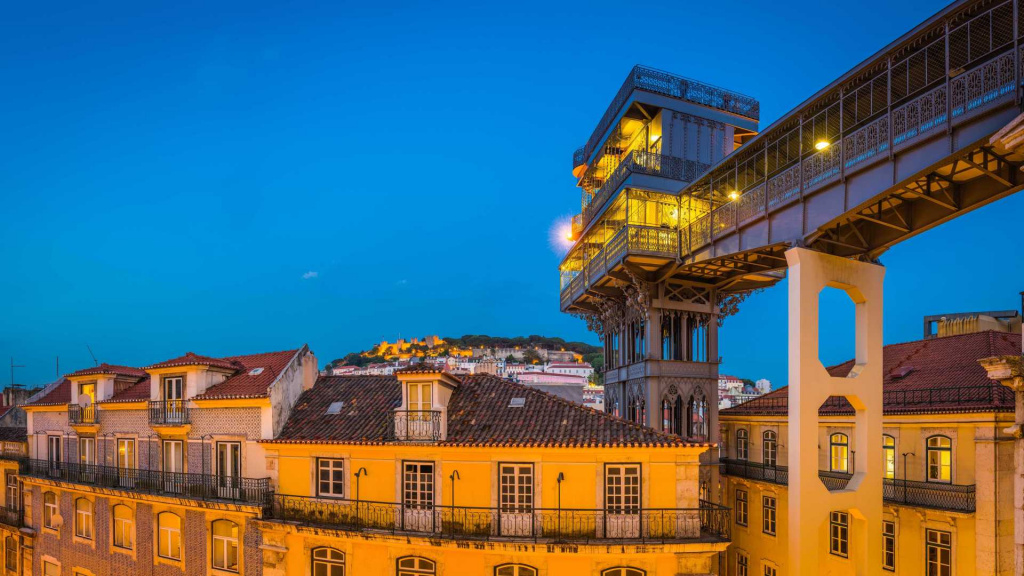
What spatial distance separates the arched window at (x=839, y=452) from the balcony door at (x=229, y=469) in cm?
2400

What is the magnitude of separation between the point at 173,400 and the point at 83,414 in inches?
324

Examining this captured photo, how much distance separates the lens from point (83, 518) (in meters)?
33.8

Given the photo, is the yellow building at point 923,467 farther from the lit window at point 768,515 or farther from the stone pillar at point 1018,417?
the stone pillar at point 1018,417

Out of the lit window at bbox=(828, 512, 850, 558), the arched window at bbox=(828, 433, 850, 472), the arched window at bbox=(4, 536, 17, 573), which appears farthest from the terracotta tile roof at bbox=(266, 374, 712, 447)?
the arched window at bbox=(4, 536, 17, 573)

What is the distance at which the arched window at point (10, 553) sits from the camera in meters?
39.9

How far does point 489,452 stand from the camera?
22875mm

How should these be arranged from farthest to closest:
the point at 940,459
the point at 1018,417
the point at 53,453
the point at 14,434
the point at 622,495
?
the point at 14,434 < the point at 53,453 < the point at 940,459 < the point at 622,495 < the point at 1018,417

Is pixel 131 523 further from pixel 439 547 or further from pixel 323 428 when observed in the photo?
pixel 439 547

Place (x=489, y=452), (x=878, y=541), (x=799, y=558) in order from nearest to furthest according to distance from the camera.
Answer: (x=799, y=558) → (x=878, y=541) → (x=489, y=452)

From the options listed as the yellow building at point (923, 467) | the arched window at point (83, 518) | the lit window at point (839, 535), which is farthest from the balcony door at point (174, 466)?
the lit window at point (839, 535)

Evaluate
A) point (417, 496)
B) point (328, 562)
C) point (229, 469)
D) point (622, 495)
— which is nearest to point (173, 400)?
point (229, 469)

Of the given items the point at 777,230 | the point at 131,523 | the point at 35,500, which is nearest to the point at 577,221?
the point at 777,230

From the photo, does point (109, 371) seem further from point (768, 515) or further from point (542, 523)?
point (768, 515)

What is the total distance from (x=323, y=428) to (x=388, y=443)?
3784mm
